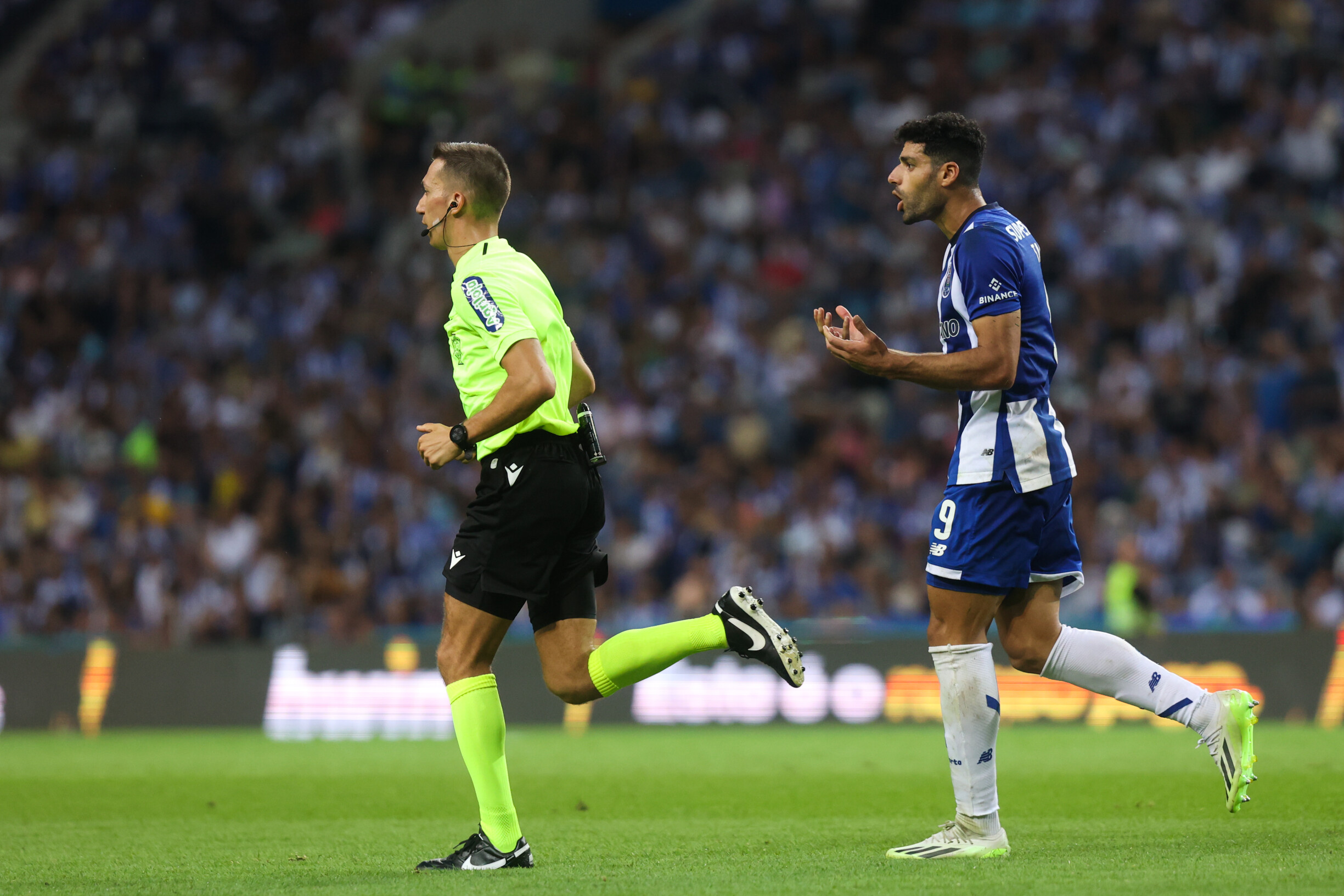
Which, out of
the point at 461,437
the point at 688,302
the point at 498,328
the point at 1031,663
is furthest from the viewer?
the point at 688,302

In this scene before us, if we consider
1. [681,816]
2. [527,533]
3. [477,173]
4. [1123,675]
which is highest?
[477,173]

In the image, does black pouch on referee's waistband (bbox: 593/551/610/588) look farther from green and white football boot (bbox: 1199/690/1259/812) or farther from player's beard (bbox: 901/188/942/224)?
green and white football boot (bbox: 1199/690/1259/812)

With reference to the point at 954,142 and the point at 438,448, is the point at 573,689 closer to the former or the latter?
the point at 438,448

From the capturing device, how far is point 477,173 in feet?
19.3

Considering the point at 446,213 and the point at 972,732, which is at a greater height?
the point at 446,213

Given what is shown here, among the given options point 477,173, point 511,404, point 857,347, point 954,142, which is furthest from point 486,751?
point 954,142

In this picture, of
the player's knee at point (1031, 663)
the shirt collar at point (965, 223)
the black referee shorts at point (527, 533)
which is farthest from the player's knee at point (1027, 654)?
the black referee shorts at point (527, 533)

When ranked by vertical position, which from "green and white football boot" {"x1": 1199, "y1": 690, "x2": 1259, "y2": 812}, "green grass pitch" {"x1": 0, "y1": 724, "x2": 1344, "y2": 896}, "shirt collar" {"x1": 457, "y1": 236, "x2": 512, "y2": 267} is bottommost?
"green grass pitch" {"x1": 0, "y1": 724, "x2": 1344, "y2": 896}

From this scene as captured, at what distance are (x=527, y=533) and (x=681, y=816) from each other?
2480 millimetres

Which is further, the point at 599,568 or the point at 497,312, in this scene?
the point at 599,568

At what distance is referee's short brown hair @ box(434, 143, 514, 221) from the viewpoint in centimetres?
589

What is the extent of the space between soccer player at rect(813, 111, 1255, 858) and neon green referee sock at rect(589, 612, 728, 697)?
802mm

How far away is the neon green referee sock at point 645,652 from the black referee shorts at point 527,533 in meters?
0.19

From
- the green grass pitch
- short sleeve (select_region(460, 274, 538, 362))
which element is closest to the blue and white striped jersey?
the green grass pitch
